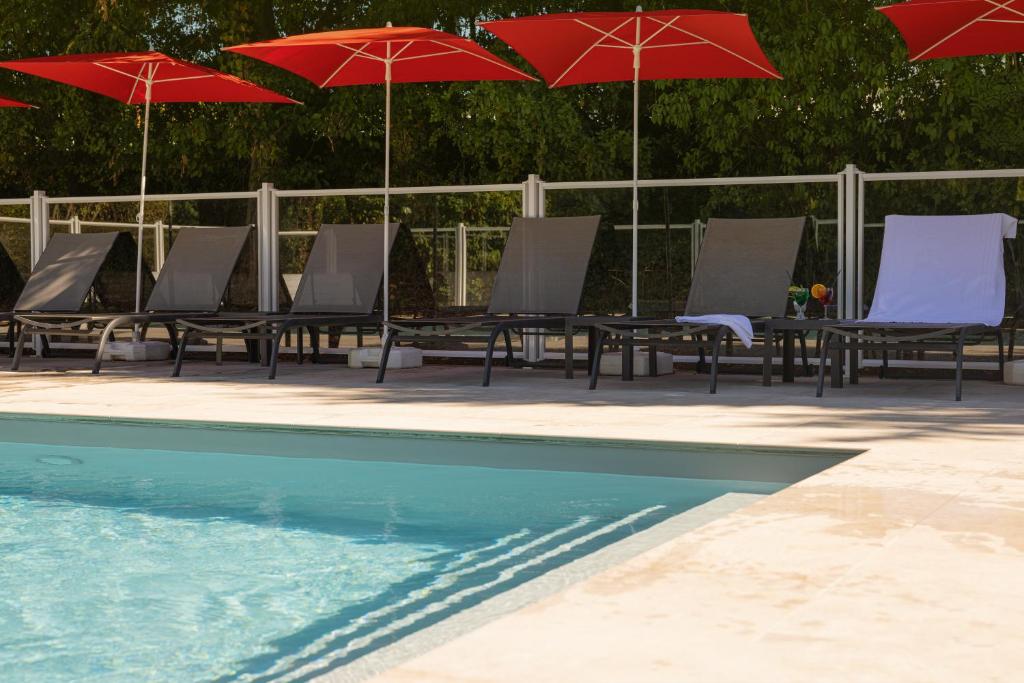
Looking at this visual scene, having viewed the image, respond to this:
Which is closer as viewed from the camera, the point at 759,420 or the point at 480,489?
the point at 480,489

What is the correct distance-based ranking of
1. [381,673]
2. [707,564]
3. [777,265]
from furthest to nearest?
[777,265] → [707,564] → [381,673]

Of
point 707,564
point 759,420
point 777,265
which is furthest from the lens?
point 777,265

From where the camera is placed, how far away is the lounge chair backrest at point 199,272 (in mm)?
9914

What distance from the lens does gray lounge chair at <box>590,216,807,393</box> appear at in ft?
26.4

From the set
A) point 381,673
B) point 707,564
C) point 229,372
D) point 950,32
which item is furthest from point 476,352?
point 381,673

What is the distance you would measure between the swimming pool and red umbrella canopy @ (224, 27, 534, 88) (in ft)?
12.6

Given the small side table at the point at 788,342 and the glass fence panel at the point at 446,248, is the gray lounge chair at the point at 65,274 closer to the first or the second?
the glass fence panel at the point at 446,248

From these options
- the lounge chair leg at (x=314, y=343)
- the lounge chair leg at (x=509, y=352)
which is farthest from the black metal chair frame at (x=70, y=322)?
the lounge chair leg at (x=509, y=352)

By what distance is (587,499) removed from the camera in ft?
16.0

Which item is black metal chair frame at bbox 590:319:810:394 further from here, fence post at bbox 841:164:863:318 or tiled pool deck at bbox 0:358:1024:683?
tiled pool deck at bbox 0:358:1024:683

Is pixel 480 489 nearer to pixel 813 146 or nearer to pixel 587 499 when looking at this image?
pixel 587 499

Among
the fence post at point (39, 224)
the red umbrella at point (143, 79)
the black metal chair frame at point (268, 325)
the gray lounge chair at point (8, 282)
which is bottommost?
Answer: the black metal chair frame at point (268, 325)

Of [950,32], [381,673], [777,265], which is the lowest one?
[381,673]

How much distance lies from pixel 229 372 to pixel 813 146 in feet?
27.8
